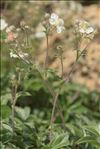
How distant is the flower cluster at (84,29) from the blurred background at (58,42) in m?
1.54

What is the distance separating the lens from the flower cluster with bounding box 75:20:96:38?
Answer: 9.58 ft

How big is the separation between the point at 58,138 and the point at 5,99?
0.99m

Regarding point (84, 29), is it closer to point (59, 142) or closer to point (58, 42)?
point (59, 142)

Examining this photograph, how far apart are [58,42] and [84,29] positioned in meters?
2.92

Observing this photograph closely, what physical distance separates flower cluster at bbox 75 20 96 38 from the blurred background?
1.54m

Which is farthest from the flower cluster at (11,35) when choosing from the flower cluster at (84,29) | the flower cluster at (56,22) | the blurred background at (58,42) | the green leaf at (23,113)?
the blurred background at (58,42)

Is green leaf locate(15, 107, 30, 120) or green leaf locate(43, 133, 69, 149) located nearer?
green leaf locate(43, 133, 69, 149)

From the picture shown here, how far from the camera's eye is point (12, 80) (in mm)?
3150

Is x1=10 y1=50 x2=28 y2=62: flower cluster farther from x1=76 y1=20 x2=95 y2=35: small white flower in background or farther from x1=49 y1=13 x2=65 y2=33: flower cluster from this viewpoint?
x1=76 y1=20 x2=95 y2=35: small white flower in background

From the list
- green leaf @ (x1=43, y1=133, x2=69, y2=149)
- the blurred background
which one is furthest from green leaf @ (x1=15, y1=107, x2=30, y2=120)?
green leaf @ (x1=43, y1=133, x2=69, y2=149)

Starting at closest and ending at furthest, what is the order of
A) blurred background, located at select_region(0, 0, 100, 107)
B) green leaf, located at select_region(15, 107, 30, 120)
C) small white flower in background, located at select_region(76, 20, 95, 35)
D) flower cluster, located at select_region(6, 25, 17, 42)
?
small white flower in background, located at select_region(76, 20, 95, 35), flower cluster, located at select_region(6, 25, 17, 42), green leaf, located at select_region(15, 107, 30, 120), blurred background, located at select_region(0, 0, 100, 107)

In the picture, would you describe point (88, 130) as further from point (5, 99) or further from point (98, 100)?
point (98, 100)

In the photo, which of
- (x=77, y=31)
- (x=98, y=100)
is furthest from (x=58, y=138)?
(x=98, y=100)

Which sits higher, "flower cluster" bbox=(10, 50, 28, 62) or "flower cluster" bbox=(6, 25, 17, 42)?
"flower cluster" bbox=(6, 25, 17, 42)
